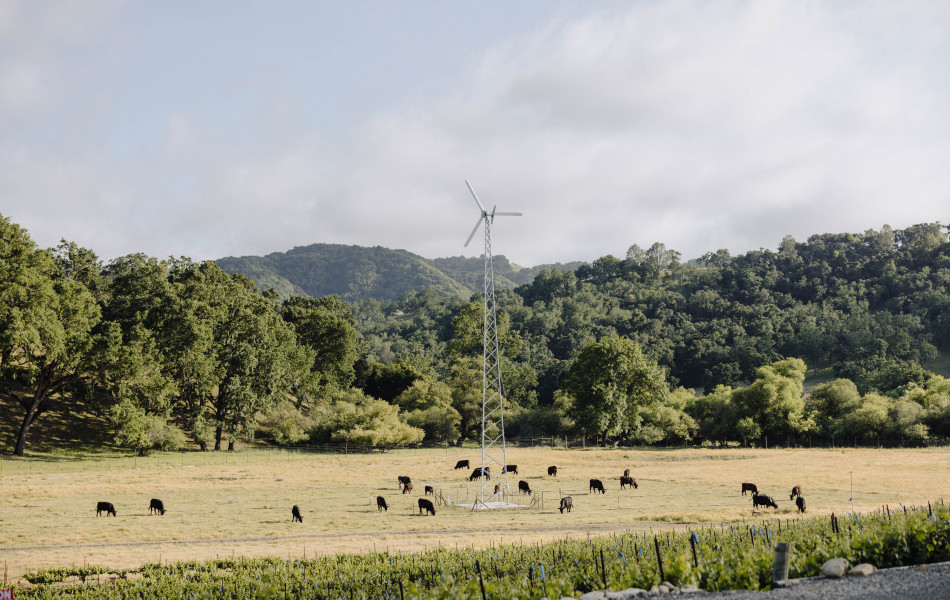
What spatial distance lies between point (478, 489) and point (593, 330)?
10977 centimetres

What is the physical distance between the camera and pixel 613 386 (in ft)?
275

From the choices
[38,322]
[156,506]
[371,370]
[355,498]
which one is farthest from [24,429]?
[371,370]

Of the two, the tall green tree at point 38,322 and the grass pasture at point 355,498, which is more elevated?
the tall green tree at point 38,322

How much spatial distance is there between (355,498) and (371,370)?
64.8 metres

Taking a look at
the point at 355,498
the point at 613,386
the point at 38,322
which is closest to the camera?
the point at 355,498

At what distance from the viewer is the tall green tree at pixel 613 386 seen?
8325 cm

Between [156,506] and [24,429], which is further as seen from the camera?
[24,429]

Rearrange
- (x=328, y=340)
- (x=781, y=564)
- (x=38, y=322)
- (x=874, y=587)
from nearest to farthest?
(x=874, y=587)
(x=781, y=564)
(x=38, y=322)
(x=328, y=340)

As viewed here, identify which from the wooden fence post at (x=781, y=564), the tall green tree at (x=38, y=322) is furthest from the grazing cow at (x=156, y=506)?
the wooden fence post at (x=781, y=564)

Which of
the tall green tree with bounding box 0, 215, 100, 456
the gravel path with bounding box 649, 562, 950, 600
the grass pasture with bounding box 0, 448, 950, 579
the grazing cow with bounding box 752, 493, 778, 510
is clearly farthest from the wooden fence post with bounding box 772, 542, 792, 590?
the tall green tree with bounding box 0, 215, 100, 456

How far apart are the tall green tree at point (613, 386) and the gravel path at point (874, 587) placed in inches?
2686

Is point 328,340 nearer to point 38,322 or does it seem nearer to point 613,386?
point 613,386

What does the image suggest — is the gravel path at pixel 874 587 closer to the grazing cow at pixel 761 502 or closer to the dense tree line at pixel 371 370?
the grazing cow at pixel 761 502

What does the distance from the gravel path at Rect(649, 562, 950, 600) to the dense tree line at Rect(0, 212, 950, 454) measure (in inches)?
2282
